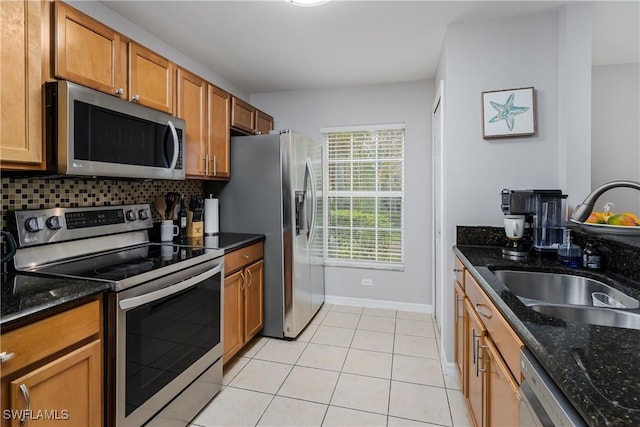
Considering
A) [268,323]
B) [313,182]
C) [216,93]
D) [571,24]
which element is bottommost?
[268,323]

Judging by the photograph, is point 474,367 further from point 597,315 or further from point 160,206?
point 160,206

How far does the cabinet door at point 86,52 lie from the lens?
1.46m

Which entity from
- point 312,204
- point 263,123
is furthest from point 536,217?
point 263,123

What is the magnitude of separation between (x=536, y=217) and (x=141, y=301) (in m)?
2.25

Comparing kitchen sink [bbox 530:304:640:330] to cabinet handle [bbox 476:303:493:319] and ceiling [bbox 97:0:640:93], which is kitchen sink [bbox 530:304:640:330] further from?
ceiling [bbox 97:0:640:93]

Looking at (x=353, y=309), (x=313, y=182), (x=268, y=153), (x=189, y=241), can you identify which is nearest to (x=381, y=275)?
(x=353, y=309)

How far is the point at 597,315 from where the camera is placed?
112 centimetres

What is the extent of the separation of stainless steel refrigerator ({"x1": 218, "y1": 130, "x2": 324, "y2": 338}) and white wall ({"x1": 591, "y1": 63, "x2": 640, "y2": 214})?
8.91 feet

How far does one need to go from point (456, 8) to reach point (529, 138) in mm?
969

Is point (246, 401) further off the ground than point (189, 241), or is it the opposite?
point (189, 241)

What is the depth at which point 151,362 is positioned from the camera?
1.51m

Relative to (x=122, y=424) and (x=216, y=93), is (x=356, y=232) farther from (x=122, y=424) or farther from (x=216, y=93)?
(x=122, y=424)

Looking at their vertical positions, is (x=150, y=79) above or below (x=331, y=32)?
below

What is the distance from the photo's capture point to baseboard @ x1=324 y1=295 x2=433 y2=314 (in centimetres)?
344
